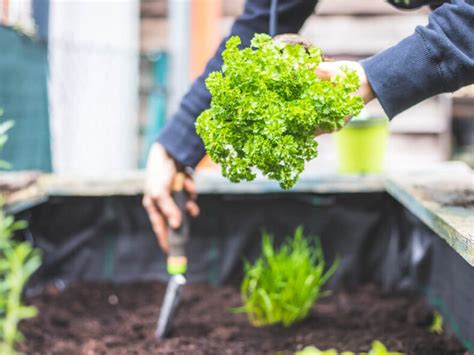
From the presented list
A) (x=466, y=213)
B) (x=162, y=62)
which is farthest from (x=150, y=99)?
(x=466, y=213)

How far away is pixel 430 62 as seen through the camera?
125 cm

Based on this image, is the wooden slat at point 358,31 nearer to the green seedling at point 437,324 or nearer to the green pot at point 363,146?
the green pot at point 363,146

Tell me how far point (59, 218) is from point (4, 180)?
1.34ft

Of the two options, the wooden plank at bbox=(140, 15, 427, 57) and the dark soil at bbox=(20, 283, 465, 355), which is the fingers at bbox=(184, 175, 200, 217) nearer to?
the dark soil at bbox=(20, 283, 465, 355)

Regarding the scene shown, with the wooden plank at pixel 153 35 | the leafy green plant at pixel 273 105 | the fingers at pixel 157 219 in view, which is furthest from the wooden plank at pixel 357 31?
the leafy green plant at pixel 273 105

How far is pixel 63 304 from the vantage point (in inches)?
92.0

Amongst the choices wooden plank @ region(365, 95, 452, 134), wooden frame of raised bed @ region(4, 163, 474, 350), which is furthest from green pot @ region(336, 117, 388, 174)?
wooden plank @ region(365, 95, 452, 134)

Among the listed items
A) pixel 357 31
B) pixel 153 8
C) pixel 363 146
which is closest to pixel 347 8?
pixel 357 31

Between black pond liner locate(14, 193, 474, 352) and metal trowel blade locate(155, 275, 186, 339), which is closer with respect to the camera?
metal trowel blade locate(155, 275, 186, 339)

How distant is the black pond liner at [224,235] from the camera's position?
257 centimetres

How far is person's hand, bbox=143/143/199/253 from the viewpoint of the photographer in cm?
187

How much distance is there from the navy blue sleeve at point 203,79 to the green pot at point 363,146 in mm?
1027

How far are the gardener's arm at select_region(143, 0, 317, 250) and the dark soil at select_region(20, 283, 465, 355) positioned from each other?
438 mm

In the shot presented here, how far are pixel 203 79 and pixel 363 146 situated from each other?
116 centimetres
